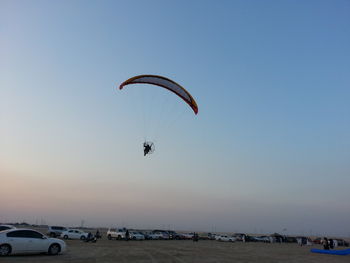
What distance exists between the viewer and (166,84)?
974 inches

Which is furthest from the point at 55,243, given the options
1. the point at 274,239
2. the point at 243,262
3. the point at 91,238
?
the point at 274,239

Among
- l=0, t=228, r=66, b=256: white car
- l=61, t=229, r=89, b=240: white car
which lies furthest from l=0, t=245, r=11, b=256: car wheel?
l=61, t=229, r=89, b=240: white car

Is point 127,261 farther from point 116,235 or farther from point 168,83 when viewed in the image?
point 116,235

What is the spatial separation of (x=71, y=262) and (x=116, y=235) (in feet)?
95.0

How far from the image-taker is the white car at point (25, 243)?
643 inches

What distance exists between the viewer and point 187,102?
25703 millimetres

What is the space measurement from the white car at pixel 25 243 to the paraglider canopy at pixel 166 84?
11.1 metres

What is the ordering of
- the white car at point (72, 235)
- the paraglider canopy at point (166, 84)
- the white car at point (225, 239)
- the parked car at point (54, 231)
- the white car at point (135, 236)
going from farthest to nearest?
the white car at point (225, 239)
the white car at point (135, 236)
the parked car at point (54, 231)
the white car at point (72, 235)
the paraglider canopy at point (166, 84)

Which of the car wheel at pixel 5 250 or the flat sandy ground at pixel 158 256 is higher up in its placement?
the car wheel at pixel 5 250

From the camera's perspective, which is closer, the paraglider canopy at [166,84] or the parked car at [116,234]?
the paraglider canopy at [166,84]

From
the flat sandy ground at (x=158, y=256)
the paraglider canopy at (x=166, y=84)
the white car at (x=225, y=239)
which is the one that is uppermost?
the paraglider canopy at (x=166, y=84)

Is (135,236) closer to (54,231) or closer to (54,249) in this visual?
(54,231)

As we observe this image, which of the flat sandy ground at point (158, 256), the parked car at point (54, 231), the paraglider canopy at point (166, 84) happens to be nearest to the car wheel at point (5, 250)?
the flat sandy ground at point (158, 256)

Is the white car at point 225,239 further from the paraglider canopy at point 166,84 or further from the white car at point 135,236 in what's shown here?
the paraglider canopy at point 166,84
